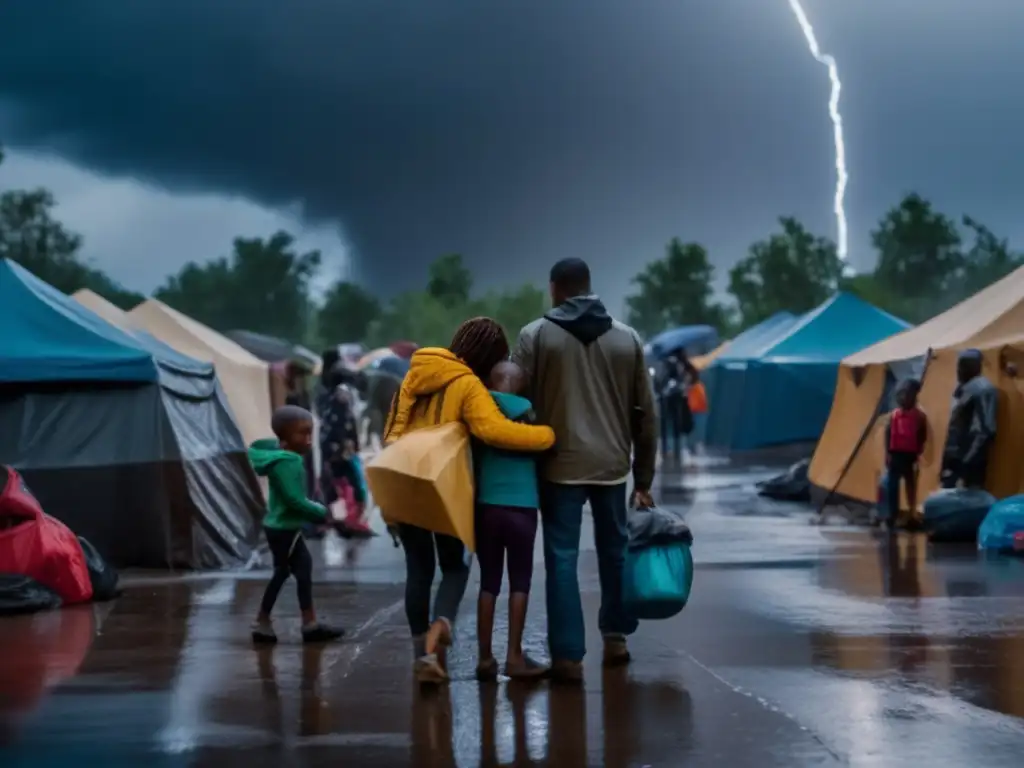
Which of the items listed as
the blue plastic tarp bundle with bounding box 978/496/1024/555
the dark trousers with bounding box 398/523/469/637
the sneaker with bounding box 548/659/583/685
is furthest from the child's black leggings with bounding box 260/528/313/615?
the blue plastic tarp bundle with bounding box 978/496/1024/555

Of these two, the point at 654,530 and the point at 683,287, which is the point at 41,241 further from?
the point at 654,530

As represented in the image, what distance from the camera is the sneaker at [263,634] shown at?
8617 mm

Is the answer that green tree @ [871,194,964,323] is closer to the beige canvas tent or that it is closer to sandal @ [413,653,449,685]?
the beige canvas tent

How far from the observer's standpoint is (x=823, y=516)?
56.0ft

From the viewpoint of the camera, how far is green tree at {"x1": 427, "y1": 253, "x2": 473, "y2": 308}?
15388 cm

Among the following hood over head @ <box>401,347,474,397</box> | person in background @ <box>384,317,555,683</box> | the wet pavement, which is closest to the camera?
the wet pavement

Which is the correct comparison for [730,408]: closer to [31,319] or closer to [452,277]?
[31,319]

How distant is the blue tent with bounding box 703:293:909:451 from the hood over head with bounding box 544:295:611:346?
21.5 meters

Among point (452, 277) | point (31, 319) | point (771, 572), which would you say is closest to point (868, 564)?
point (771, 572)

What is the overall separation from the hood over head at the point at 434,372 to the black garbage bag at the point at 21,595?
3.81 metres

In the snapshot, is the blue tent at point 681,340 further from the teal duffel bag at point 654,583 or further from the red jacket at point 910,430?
the teal duffel bag at point 654,583

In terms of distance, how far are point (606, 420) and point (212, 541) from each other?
628 cm

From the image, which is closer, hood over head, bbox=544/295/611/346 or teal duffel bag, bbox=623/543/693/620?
hood over head, bbox=544/295/611/346

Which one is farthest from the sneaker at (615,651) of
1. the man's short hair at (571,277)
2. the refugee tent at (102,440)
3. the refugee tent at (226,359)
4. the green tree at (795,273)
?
the green tree at (795,273)
